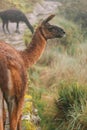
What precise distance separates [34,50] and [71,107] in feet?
4.69

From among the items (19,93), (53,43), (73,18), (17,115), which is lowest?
(73,18)

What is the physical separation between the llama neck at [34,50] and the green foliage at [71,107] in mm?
1281

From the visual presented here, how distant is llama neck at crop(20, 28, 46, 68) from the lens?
5724mm

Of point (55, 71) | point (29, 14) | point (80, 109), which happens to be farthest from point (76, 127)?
point (29, 14)

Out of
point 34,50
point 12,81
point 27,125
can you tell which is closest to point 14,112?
point 12,81

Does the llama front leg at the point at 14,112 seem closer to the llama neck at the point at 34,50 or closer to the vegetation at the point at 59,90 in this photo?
the llama neck at the point at 34,50

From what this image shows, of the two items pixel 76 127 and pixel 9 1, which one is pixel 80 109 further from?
pixel 9 1

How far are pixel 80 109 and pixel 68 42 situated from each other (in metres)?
9.02

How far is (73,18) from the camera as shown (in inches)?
816

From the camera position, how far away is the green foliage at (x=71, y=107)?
6.79 metres

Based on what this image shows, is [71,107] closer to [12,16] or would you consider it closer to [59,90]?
[59,90]

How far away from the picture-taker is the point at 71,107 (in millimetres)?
7070

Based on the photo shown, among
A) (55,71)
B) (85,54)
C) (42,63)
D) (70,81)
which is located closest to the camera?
(70,81)

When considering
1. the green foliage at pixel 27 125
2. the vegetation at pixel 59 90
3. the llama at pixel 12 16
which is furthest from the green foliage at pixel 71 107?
the llama at pixel 12 16
